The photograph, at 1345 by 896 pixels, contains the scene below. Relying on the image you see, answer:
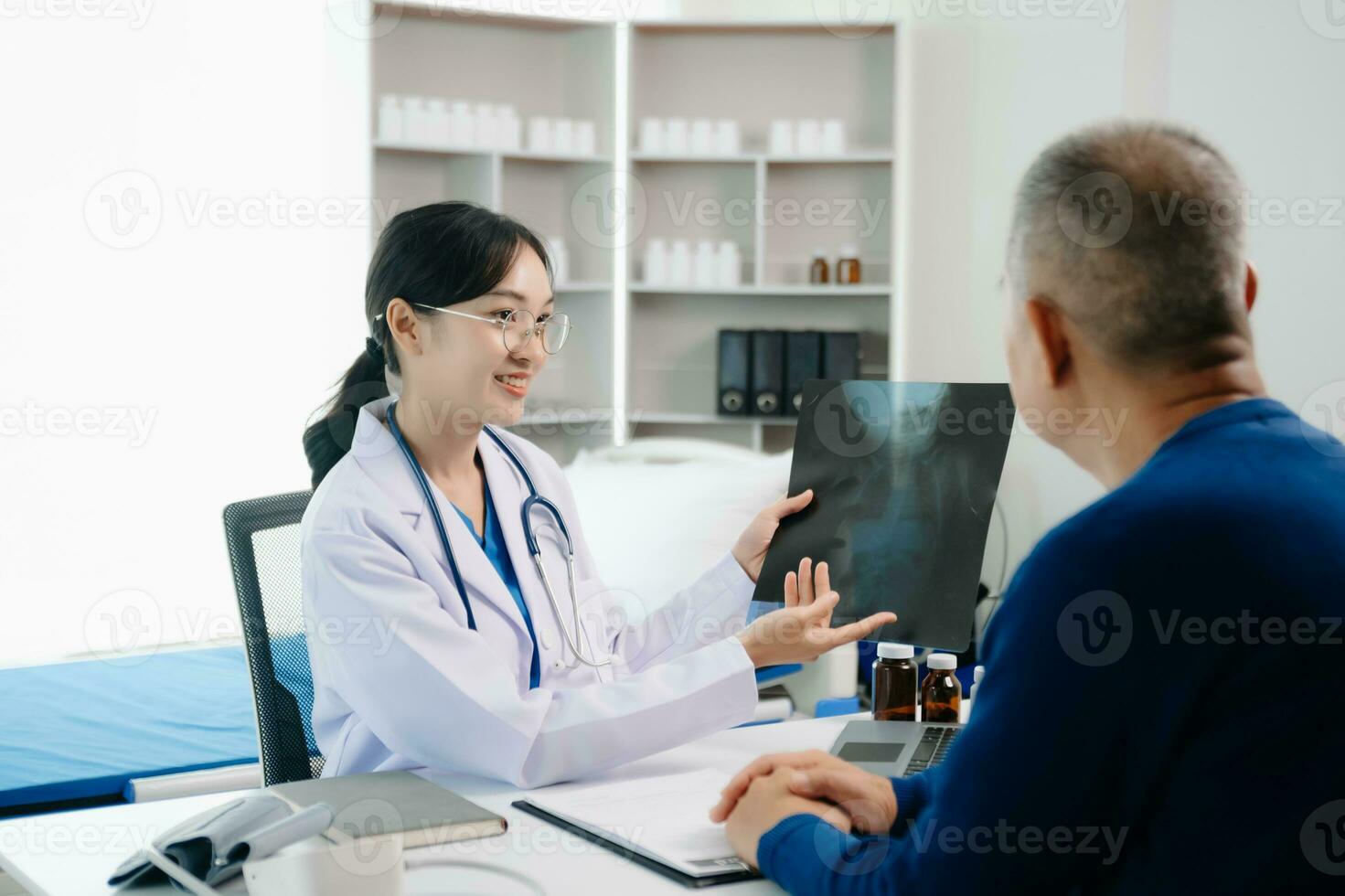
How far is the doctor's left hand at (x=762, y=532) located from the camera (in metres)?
1.66

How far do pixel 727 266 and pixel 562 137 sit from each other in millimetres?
717

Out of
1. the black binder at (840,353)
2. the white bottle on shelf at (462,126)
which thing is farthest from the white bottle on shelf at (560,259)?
the black binder at (840,353)

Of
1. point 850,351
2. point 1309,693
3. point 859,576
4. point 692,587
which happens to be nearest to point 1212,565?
point 1309,693

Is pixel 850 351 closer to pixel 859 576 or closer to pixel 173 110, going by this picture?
pixel 173 110

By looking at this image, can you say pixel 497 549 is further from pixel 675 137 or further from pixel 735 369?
pixel 675 137

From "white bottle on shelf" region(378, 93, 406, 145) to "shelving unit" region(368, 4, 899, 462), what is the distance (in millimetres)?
204

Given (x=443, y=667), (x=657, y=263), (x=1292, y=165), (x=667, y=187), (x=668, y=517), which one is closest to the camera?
(x=443, y=667)

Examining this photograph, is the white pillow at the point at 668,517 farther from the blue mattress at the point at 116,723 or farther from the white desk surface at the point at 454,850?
the white desk surface at the point at 454,850

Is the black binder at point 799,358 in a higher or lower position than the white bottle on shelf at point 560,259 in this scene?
lower

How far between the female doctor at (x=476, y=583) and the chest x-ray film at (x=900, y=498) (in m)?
0.03

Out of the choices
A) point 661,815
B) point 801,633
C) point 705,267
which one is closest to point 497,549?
point 801,633

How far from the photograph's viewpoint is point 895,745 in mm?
1495

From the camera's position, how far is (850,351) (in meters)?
4.23

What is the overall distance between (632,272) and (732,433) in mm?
686
